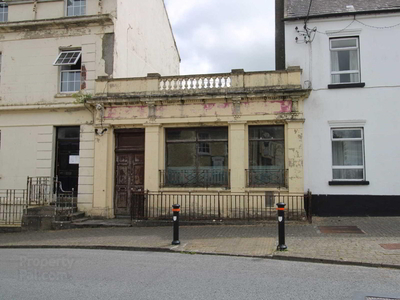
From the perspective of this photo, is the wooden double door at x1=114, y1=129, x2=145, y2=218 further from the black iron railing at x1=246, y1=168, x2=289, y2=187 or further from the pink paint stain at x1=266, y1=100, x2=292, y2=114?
the pink paint stain at x1=266, y1=100, x2=292, y2=114

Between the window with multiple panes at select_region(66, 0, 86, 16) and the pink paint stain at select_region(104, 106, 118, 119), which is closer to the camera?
the pink paint stain at select_region(104, 106, 118, 119)

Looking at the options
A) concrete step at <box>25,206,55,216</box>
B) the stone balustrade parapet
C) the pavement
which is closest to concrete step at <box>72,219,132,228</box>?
the pavement

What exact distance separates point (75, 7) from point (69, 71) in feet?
9.11

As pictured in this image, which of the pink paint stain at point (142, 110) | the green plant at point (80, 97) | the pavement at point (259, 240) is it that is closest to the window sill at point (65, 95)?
the green plant at point (80, 97)

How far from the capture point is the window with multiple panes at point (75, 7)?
15.6 meters

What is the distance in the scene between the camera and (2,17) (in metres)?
16.3

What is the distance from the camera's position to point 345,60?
13.8 meters

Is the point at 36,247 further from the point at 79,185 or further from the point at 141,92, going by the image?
the point at 141,92

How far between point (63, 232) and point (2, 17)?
33.6 ft

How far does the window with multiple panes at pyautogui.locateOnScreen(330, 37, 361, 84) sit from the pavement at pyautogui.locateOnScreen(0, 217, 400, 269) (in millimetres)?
5061

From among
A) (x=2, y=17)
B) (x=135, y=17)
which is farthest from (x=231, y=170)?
(x=2, y=17)

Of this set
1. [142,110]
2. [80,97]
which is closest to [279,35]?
[142,110]

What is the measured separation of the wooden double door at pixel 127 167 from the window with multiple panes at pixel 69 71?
280cm

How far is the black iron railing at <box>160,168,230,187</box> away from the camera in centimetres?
1385
